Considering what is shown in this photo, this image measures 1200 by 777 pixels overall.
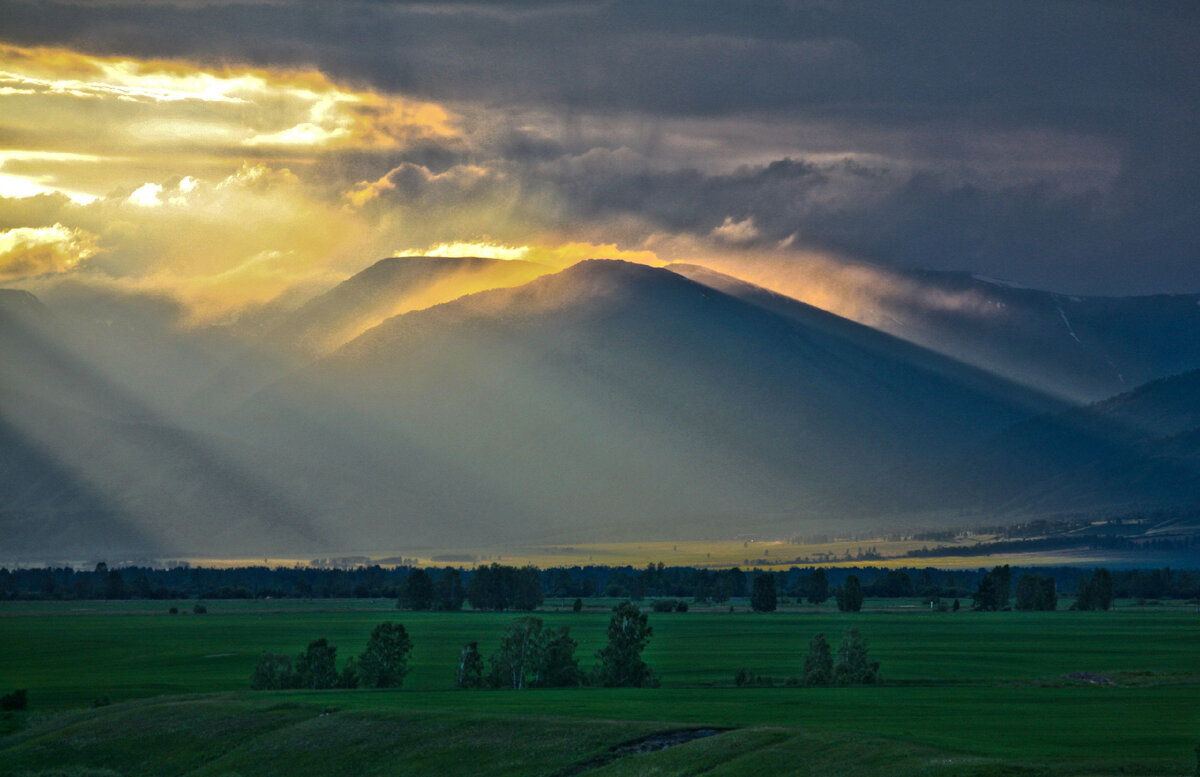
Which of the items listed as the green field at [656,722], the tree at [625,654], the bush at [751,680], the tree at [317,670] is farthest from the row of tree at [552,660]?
the tree at [317,670]

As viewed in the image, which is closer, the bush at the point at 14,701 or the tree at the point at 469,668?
the bush at the point at 14,701

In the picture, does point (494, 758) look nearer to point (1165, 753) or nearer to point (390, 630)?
point (1165, 753)

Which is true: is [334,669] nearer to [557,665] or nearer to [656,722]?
[557,665]

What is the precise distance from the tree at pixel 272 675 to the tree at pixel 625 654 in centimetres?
2741

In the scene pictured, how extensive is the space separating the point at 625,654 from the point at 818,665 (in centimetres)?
1672

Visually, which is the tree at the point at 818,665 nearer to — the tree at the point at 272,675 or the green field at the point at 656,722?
the green field at the point at 656,722

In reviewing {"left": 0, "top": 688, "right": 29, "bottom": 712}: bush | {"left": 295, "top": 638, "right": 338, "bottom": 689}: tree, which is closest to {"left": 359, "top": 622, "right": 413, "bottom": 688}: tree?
{"left": 295, "top": 638, "right": 338, "bottom": 689}: tree

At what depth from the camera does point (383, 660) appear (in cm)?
12838

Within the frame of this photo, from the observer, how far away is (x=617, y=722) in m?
85.6

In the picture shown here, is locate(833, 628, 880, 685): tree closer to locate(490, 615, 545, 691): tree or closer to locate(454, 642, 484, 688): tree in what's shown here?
locate(490, 615, 545, 691): tree

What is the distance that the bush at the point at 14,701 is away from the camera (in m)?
115

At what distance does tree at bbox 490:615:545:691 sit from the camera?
12625cm

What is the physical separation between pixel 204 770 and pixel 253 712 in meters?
11.1

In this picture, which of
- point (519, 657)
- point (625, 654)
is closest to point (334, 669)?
point (519, 657)
